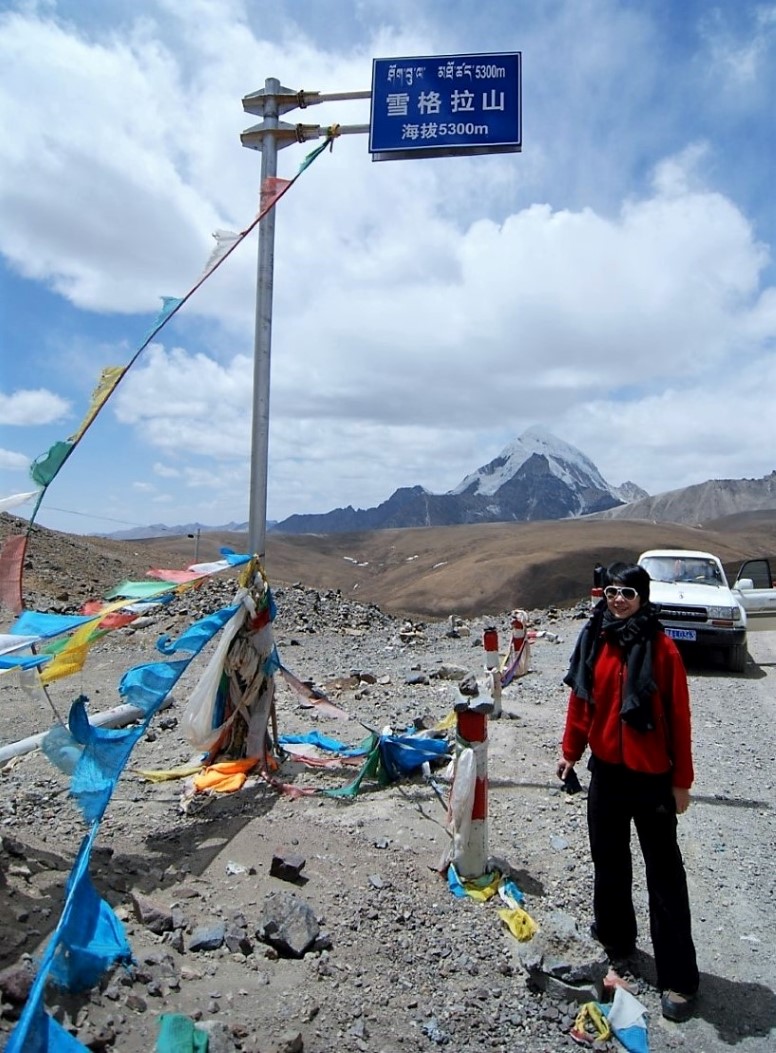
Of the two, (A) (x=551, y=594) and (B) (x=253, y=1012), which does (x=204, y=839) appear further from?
(A) (x=551, y=594)

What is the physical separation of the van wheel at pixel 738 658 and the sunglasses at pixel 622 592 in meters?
8.41

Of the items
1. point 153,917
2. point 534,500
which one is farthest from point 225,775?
point 534,500

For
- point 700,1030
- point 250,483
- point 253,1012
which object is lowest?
point 700,1030

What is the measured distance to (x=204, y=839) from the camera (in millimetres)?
4633

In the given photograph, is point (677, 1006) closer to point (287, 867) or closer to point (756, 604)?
point (287, 867)

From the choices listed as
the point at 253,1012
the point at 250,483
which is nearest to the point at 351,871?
the point at 253,1012

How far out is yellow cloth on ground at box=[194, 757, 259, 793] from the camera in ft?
17.8

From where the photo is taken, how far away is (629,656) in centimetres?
355

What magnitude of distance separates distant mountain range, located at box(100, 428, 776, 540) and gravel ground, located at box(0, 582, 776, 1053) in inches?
3224

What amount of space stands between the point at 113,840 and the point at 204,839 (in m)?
0.54

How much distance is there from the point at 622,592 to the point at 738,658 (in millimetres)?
8595

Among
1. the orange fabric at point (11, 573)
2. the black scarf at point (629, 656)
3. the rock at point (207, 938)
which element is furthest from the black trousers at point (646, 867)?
the orange fabric at point (11, 573)

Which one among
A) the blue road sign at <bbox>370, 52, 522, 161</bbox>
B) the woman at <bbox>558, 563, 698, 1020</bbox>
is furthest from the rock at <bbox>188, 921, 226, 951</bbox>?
the blue road sign at <bbox>370, 52, 522, 161</bbox>

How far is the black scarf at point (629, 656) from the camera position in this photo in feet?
11.3
